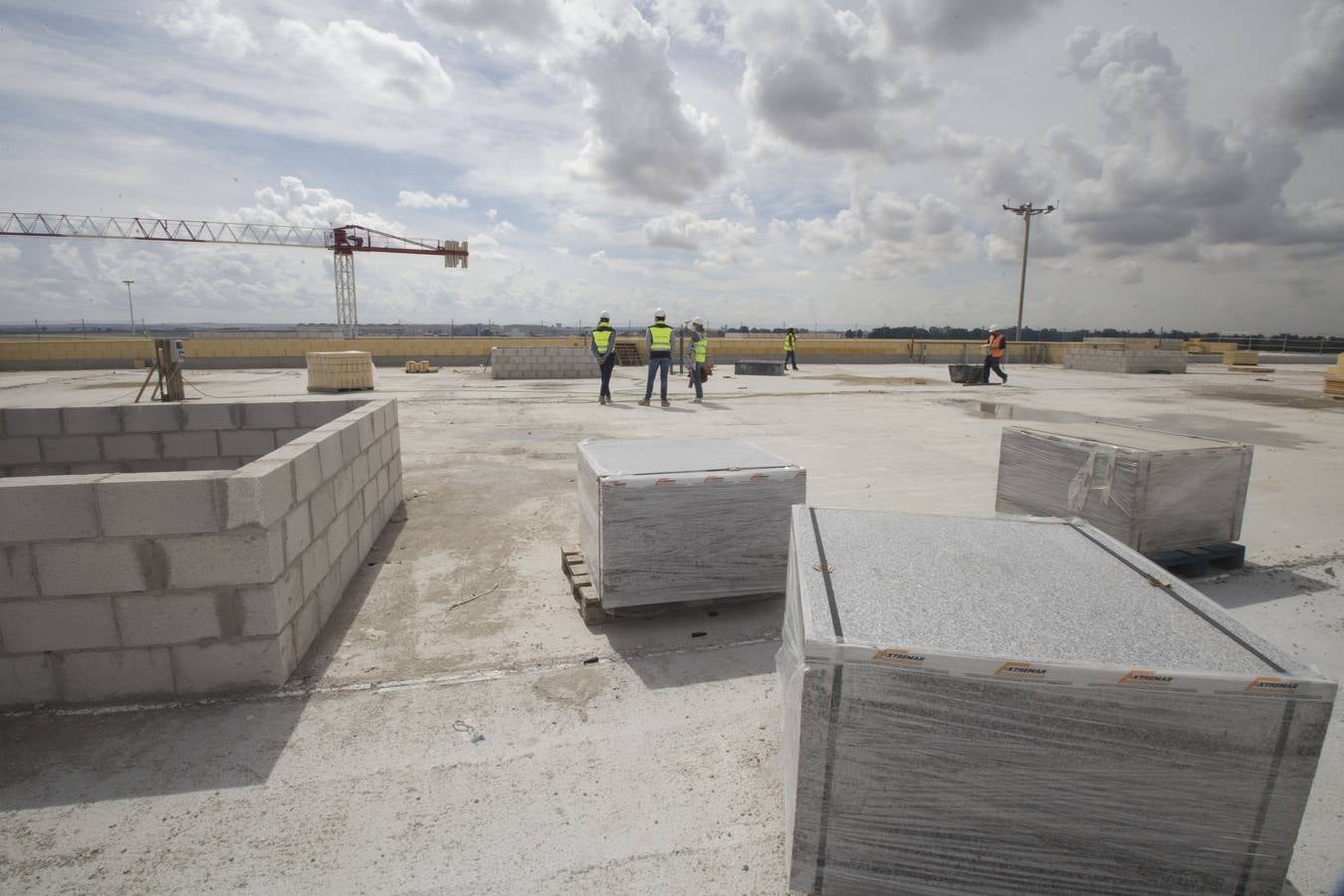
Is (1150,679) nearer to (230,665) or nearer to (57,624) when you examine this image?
(230,665)

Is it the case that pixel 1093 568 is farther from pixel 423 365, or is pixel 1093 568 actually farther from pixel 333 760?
pixel 423 365

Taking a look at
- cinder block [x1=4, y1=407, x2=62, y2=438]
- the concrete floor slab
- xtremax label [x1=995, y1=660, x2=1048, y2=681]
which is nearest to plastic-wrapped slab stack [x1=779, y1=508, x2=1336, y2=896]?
xtremax label [x1=995, y1=660, x2=1048, y2=681]

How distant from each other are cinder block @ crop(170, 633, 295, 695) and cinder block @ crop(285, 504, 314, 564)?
0.46 meters

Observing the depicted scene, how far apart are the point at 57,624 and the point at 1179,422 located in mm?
15818

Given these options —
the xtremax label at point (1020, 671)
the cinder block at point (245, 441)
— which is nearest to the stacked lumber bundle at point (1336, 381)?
the xtremax label at point (1020, 671)

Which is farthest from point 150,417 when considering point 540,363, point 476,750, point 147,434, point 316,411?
point 540,363

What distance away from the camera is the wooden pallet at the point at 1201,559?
4895 millimetres

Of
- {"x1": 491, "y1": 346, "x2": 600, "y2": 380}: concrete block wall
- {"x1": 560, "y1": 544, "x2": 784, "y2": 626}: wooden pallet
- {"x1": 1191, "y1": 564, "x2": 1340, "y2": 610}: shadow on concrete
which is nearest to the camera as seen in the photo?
{"x1": 560, "y1": 544, "x2": 784, "y2": 626}: wooden pallet

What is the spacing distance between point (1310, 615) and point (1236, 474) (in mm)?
1076

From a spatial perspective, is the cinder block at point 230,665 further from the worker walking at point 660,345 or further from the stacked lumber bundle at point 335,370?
the stacked lumber bundle at point 335,370

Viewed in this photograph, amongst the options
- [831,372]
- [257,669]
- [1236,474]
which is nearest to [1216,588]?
[1236,474]

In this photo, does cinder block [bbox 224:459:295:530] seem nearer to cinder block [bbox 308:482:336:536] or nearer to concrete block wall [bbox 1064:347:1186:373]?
cinder block [bbox 308:482:336:536]

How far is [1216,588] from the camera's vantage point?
16.0 feet

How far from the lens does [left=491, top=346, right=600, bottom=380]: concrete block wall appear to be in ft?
68.7
